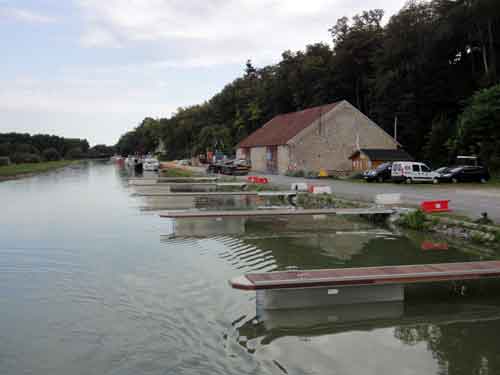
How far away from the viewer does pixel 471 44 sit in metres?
46.8

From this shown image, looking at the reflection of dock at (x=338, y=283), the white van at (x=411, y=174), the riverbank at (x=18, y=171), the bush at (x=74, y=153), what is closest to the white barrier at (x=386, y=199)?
the reflection of dock at (x=338, y=283)

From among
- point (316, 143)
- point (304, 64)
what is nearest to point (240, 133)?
point (304, 64)

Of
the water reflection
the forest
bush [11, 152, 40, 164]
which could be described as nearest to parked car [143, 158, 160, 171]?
the forest

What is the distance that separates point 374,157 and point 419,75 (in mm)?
12075

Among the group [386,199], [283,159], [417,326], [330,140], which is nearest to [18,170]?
[283,159]

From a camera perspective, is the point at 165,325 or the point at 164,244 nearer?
the point at 165,325

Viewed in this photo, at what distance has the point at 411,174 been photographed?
32688 mm

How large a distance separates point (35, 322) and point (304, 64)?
57.5 meters

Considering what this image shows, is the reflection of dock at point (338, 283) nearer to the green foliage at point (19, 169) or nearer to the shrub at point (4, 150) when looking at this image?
the green foliage at point (19, 169)

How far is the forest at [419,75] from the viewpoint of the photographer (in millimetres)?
38781

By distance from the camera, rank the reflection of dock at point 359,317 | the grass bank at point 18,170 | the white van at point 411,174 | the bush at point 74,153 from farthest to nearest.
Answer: the bush at point 74,153
the grass bank at point 18,170
the white van at point 411,174
the reflection of dock at point 359,317

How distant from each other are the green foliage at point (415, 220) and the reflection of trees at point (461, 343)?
8605 millimetres

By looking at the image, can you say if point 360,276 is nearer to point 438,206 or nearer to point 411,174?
point 438,206

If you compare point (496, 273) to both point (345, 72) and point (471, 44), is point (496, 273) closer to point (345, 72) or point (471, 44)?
point (471, 44)
